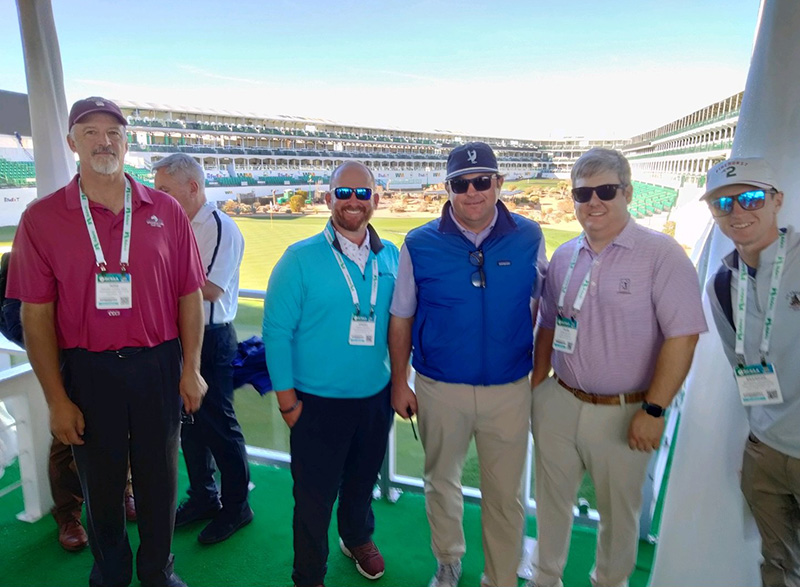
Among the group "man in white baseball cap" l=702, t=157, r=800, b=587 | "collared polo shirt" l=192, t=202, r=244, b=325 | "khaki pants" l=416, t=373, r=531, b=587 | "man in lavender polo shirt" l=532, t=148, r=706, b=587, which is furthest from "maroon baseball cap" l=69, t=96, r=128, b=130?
"man in white baseball cap" l=702, t=157, r=800, b=587

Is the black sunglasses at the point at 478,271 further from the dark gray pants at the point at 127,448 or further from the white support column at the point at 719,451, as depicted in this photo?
the dark gray pants at the point at 127,448

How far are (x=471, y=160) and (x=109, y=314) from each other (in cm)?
130

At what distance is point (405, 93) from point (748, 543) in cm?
328

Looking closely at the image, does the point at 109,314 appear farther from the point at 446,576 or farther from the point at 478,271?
the point at 446,576

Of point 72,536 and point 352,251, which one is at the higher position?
point 352,251

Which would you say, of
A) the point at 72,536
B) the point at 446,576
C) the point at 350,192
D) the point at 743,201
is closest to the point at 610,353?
the point at 743,201

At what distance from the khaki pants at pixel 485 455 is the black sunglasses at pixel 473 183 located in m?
0.70

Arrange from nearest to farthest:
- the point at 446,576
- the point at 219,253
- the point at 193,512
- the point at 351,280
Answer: the point at 351,280 < the point at 446,576 < the point at 219,253 < the point at 193,512

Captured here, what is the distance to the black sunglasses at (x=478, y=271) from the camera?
1537 mm

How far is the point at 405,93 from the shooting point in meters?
3.45

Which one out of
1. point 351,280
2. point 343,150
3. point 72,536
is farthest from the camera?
point 343,150

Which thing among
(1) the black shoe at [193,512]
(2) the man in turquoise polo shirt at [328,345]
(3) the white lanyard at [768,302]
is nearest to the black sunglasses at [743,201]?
(3) the white lanyard at [768,302]

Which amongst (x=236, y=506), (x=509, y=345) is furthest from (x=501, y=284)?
(x=236, y=506)

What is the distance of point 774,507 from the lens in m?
1.45
